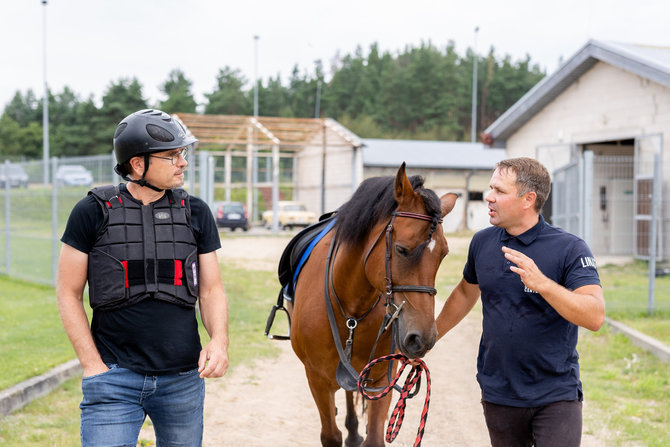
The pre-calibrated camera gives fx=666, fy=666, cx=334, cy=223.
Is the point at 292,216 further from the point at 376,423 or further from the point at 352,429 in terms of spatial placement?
the point at 376,423

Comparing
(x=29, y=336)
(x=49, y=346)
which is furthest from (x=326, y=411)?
(x=29, y=336)

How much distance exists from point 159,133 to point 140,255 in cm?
50

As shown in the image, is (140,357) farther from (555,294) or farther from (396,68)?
(396,68)

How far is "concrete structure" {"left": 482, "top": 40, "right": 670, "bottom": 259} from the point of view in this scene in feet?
47.9

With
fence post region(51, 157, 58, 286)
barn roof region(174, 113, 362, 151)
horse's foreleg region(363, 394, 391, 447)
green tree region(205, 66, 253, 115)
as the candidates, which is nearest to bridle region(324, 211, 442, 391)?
horse's foreleg region(363, 394, 391, 447)

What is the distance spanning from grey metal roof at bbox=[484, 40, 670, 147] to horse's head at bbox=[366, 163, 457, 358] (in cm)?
1254

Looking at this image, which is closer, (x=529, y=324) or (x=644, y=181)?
(x=529, y=324)

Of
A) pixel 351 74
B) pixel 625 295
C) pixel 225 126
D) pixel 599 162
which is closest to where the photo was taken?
pixel 625 295

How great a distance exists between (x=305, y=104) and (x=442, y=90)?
17138 millimetres

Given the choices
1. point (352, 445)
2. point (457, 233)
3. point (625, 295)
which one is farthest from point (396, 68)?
point (352, 445)

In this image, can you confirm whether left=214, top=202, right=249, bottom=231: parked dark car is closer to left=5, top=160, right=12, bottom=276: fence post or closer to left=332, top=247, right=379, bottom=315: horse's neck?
left=5, top=160, right=12, bottom=276: fence post

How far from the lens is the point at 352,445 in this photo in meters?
4.57

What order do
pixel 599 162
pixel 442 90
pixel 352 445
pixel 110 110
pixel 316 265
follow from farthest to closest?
pixel 442 90 < pixel 110 110 < pixel 599 162 < pixel 352 445 < pixel 316 265

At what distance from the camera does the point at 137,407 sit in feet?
8.45
